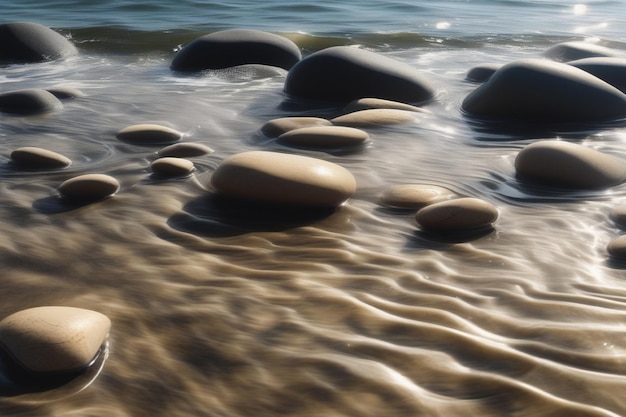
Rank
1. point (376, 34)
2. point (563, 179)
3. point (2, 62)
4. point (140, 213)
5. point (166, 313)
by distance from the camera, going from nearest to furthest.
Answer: point (166, 313)
point (140, 213)
point (563, 179)
point (2, 62)
point (376, 34)

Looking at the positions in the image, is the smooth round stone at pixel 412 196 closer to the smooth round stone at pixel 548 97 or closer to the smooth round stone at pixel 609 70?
the smooth round stone at pixel 548 97

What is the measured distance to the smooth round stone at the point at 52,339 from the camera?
177 centimetres

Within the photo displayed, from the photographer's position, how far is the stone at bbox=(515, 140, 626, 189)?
3.17 m

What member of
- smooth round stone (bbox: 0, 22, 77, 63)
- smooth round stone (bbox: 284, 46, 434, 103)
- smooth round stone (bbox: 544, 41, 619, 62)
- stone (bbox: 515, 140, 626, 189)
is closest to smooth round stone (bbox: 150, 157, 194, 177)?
stone (bbox: 515, 140, 626, 189)

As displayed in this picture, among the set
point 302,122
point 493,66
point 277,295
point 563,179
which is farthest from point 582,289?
point 493,66

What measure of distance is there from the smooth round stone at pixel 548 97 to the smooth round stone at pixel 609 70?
34.5 inches

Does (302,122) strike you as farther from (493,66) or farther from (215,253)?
(493,66)

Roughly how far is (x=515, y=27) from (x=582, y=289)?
861cm

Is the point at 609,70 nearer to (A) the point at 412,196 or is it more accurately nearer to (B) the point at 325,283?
(A) the point at 412,196

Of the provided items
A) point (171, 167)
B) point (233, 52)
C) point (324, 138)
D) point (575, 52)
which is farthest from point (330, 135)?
point (575, 52)

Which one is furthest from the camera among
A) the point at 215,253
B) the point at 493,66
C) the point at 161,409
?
the point at 493,66

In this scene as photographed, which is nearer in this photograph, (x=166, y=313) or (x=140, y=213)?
(x=166, y=313)

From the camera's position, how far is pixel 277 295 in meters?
2.21

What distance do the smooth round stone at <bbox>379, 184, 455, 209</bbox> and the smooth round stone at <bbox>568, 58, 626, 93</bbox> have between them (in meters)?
2.94
